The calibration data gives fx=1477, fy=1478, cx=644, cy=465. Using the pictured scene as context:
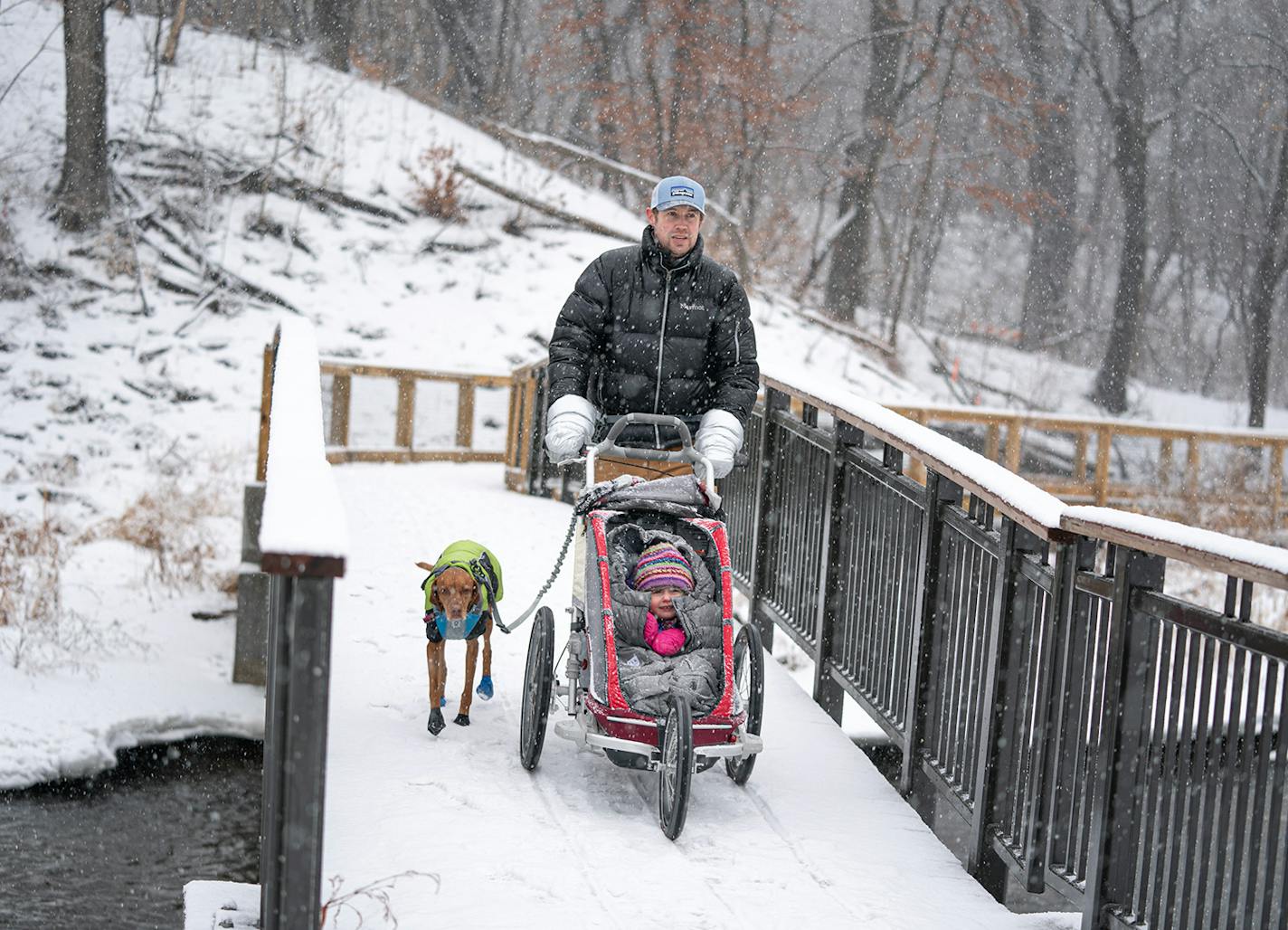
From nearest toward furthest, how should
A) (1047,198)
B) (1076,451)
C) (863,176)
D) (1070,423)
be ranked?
(1070,423) < (1076,451) < (863,176) < (1047,198)

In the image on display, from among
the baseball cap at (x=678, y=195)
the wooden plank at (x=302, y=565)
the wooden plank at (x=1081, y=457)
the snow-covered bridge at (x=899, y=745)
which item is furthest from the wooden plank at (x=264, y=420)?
the wooden plank at (x=1081, y=457)

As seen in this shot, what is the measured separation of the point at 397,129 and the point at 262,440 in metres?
14.4

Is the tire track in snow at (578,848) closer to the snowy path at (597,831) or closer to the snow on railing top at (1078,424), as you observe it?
the snowy path at (597,831)

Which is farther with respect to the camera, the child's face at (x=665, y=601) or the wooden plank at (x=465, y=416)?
the wooden plank at (x=465, y=416)

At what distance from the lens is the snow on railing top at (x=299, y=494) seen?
2779 millimetres

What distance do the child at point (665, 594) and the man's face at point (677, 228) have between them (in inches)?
49.2

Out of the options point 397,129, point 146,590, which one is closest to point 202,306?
point 397,129

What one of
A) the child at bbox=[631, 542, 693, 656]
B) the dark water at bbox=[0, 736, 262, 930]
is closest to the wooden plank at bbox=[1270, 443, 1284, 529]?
the dark water at bbox=[0, 736, 262, 930]

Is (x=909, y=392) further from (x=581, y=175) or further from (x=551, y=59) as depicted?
(x=551, y=59)

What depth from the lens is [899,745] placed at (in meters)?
5.52

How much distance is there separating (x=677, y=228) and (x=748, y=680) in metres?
1.69

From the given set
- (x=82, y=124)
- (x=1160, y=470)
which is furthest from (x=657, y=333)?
(x=82, y=124)

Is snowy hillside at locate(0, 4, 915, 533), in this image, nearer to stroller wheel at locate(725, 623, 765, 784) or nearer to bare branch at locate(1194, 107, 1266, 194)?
bare branch at locate(1194, 107, 1266, 194)

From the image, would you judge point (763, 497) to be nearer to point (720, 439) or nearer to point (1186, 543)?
point (720, 439)
